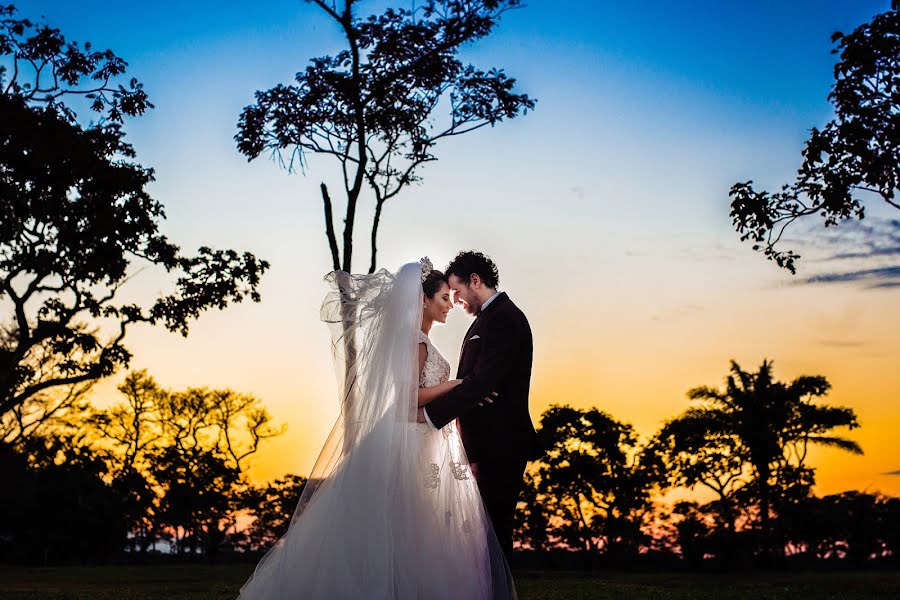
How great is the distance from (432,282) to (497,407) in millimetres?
1568

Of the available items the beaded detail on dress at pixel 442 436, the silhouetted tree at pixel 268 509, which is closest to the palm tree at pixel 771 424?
the silhouetted tree at pixel 268 509

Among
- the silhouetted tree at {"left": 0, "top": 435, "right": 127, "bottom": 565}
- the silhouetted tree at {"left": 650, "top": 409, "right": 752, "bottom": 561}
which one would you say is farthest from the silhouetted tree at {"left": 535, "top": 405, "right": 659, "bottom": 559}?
the silhouetted tree at {"left": 0, "top": 435, "right": 127, "bottom": 565}

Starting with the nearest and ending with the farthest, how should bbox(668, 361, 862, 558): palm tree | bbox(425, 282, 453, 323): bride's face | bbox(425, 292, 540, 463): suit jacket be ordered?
bbox(425, 292, 540, 463): suit jacket, bbox(425, 282, 453, 323): bride's face, bbox(668, 361, 862, 558): palm tree

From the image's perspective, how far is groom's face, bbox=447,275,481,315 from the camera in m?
7.94

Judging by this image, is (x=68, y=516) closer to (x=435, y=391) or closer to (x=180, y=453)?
(x=180, y=453)

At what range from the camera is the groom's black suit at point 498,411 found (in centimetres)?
756

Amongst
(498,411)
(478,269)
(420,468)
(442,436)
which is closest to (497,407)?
(498,411)

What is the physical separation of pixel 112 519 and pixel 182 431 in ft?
22.9

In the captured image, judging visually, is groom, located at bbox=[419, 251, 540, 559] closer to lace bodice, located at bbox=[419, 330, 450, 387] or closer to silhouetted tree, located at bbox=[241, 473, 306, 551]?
lace bodice, located at bbox=[419, 330, 450, 387]

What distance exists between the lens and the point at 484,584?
24.5 ft

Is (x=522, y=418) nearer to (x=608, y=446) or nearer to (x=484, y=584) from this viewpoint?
(x=484, y=584)

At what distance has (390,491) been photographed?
25.1 feet

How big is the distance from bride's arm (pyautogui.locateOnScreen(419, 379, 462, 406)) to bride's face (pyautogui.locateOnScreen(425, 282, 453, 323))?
754mm

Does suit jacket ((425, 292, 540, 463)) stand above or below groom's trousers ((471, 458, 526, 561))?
above
